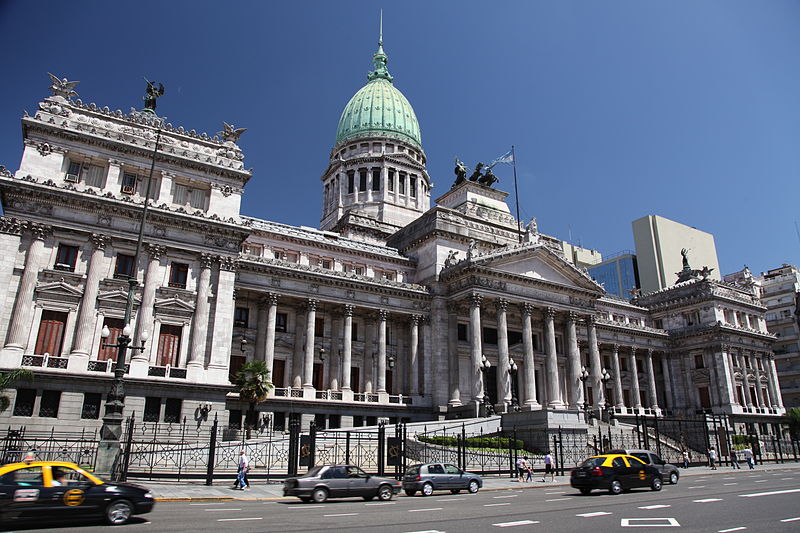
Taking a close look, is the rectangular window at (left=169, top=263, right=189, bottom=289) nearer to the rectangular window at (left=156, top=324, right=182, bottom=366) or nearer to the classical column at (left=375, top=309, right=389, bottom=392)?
the rectangular window at (left=156, top=324, right=182, bottom=366)

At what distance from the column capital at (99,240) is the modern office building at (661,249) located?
299 ft

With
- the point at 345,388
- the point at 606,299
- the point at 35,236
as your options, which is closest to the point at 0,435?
the point at 35,236

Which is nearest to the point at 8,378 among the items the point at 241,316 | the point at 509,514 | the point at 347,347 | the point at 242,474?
the point at 242,474

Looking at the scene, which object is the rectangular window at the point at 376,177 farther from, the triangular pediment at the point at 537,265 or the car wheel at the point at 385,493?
the car wheel at the point at 385,493

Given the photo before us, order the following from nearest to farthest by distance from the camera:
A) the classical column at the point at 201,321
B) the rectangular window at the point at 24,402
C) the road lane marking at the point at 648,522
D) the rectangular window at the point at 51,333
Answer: the road lane marking at the point at 648,522 → the rectangular window at the point at 24,402 → the rectangular window at the point at 51,333 → the classical column at the point at 201,321

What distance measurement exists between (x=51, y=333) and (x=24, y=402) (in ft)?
14.4

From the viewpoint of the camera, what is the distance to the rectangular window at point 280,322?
4973 centimetres

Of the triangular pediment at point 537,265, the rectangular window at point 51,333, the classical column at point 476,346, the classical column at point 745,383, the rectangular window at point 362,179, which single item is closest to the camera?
the rectangular window at point 51,333

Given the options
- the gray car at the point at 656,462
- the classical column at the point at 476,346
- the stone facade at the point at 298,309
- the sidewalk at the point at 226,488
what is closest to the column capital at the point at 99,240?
the stone facade at the point at 298,309

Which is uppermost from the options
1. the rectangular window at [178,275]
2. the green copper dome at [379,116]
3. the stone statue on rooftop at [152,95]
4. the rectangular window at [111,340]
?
the green copper dome at [379,116]

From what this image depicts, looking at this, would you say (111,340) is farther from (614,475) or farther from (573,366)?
(573,366)

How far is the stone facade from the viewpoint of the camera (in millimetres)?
36281

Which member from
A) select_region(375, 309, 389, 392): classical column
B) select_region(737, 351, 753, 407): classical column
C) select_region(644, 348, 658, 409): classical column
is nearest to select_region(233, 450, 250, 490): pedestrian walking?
select_region(375, 309, 389, 392): classical column

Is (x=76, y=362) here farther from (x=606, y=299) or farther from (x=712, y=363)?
(x=712, y=363)
